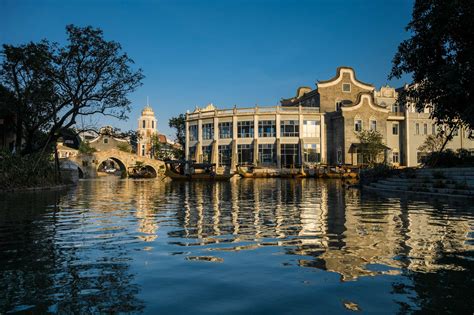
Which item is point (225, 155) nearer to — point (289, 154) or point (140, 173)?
Answer: point (289, 154)

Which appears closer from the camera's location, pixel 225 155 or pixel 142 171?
pixel 225 155

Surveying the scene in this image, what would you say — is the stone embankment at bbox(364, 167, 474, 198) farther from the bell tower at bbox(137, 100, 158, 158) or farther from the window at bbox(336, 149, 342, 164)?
the bell tower at bbox(137, 100, 158, 158)

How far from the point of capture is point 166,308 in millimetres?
3670

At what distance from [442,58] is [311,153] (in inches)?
1480

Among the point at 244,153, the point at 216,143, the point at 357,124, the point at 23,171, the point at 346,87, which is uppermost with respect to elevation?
the point at 346,87

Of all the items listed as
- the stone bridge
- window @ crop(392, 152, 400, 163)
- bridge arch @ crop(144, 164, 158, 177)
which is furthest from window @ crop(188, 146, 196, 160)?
window @ crop(392, 152, 400, 163)

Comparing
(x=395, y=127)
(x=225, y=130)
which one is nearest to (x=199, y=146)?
(x=225, y=130)

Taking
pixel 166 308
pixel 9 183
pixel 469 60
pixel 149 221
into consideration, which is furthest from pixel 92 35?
pixel 166 308

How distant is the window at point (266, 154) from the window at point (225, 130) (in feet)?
15.9

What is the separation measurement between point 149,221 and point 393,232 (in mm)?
5531

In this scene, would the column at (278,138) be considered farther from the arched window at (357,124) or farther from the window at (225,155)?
the arched window at (357,124)

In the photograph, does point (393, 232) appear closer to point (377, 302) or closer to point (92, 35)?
point (377, 302)

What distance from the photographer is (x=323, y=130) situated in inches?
2226

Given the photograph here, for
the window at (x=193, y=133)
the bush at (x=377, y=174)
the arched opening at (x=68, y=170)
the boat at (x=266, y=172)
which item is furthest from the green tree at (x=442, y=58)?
the window at (x=193, y=133)
